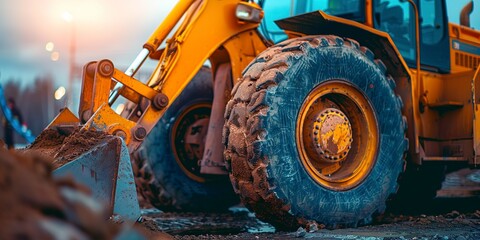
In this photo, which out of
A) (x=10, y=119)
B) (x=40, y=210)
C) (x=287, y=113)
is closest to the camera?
(x=40, y=210)

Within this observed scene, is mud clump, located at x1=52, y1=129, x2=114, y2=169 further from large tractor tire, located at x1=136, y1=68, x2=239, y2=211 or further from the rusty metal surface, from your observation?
large tractor tire, located at x1=136, y1=68, x2=239, y2=211

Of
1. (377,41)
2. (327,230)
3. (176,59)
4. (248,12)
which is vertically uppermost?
(248,12)

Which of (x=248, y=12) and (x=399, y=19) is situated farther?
(x=399, y=19)

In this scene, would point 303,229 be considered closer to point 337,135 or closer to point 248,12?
point 337,135

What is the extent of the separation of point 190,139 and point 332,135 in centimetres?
192

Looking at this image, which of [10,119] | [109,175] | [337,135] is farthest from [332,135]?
[10,119]

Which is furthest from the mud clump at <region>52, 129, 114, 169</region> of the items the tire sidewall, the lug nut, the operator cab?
the operator cab

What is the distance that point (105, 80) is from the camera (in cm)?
390

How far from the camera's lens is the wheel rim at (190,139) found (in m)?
5.55

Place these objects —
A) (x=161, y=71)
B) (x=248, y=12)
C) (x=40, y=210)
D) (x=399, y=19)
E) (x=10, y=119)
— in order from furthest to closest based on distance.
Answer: (x=10, y=119) < (x=399, y=19) < (x=248, y=12) < (x=161, y=71) < (x=40, y=210)

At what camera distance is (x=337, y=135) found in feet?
13.3

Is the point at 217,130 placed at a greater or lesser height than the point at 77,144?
greater

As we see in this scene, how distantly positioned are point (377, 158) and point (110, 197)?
83.8 inches

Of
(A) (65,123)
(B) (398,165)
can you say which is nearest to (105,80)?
(A) (65,123)
